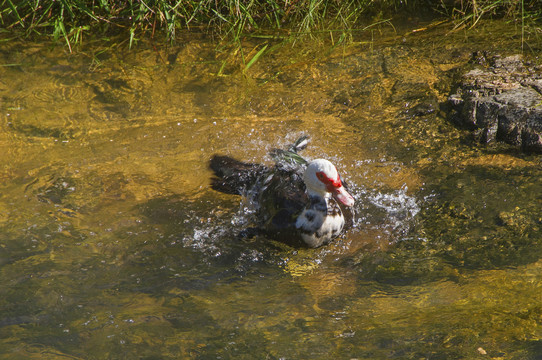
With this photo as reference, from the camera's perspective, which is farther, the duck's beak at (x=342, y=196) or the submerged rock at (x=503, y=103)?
the submerged rock at (x=503, y=103)

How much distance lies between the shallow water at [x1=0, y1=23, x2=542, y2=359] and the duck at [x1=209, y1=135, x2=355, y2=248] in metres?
0.11

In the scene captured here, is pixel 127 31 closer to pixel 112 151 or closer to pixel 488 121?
pixel 112 151

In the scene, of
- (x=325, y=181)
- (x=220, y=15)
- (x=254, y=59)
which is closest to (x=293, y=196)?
(x=325, y=181)

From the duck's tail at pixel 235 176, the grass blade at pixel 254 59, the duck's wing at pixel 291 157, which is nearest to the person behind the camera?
the duck's wing at pixel 291 157

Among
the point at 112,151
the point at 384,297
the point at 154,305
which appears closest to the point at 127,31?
the point at 112,151

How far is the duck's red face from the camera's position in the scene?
10.1ft

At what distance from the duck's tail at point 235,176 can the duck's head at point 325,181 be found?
63 centimetres

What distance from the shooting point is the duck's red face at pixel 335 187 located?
10.1ft

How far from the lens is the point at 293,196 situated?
11.0 ft

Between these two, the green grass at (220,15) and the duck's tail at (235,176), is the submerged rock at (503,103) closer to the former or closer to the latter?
the green grass at (220,15)

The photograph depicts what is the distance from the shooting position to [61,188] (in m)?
3.69

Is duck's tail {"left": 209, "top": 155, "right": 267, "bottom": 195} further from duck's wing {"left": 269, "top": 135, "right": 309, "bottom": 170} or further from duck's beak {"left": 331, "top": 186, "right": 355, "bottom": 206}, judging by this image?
duck's beak {"left": 331, "top": 186, "right": 355, "bottom": 206}

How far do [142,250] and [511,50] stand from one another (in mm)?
3484

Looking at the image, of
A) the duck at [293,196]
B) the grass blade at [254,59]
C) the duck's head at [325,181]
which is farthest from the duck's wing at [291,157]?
the grass blade at [254,59]
